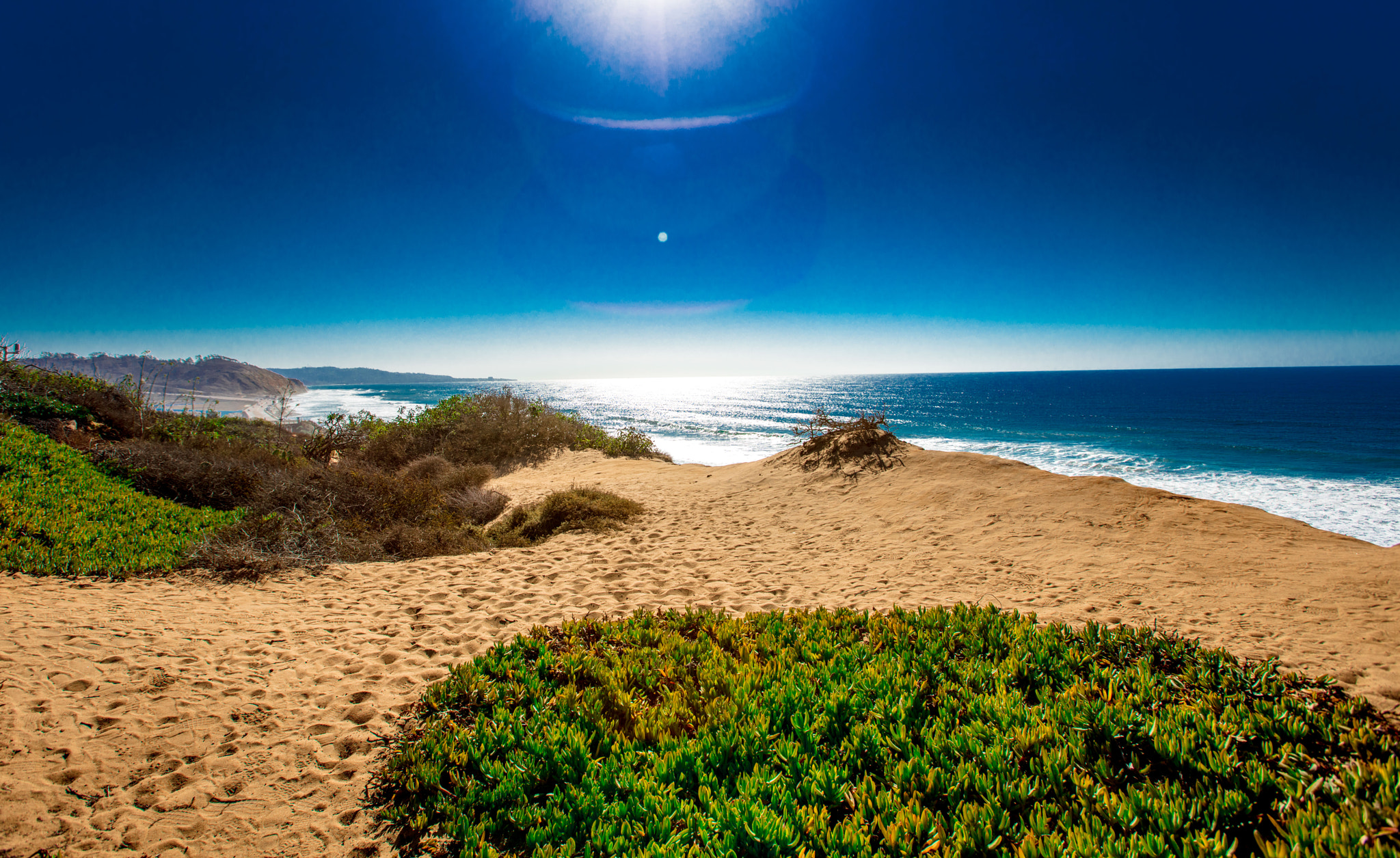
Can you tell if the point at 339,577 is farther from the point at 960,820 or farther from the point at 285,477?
the point at 960,820

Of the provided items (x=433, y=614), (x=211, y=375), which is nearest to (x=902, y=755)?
(x=433, y=614)

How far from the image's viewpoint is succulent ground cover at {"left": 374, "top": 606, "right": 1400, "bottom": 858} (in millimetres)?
2199

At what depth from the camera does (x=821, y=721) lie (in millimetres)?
3068

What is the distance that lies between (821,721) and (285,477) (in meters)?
10.7

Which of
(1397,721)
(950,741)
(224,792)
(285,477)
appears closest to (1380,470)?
(1397,721)

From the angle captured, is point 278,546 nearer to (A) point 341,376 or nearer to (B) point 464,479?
(B) point 464,479

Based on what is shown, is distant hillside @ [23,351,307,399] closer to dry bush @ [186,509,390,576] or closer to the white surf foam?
dry bush @ [186,509,390,576]

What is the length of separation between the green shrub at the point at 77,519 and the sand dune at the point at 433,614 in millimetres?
635

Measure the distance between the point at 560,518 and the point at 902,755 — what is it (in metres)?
8.19

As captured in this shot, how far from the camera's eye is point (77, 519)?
6828 mm

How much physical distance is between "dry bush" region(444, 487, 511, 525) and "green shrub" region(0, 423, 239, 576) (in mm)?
3749

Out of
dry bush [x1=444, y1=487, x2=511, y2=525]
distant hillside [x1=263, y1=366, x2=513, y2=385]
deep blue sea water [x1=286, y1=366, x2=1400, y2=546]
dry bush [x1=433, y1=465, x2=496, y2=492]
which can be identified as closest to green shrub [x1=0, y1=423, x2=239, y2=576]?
dry bush [x1=444, y1=487, x2=511, y2=525]

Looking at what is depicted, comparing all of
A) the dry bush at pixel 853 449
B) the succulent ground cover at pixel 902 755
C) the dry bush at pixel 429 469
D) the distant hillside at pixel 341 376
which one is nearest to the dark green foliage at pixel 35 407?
the dry bush at pixel 429 469

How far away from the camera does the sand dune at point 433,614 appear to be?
2.82 m
